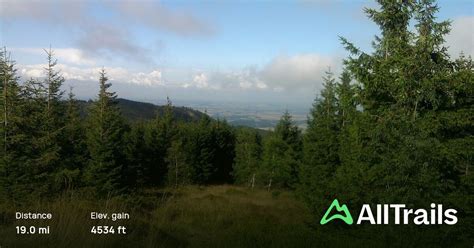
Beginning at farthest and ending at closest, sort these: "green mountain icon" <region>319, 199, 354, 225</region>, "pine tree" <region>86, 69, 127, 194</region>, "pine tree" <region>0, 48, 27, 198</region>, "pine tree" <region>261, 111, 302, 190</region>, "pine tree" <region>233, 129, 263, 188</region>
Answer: "pine tree" <region>233, 129, 263, 188</region> → "pine tree" <region>261, 111, 302, 190</region> → "pine tree" <region>86, 69, 127, 194</region> → "pine tree" <region>0, 48, 27, 198</region> → "green mountain icon" <region>319, 199, 354, 225</region>

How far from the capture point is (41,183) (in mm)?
18281

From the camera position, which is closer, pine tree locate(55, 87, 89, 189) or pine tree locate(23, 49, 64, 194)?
pine tree locate(23, 49, 64, 194)

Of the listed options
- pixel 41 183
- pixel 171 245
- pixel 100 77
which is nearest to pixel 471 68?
pixel 171 245

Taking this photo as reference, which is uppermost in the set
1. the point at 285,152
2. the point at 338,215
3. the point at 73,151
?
the point at 73,151

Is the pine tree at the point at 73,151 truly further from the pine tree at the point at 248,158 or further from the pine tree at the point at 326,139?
the pine tree at the point at 248,158

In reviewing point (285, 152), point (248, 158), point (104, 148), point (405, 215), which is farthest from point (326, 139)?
point (248, 158)

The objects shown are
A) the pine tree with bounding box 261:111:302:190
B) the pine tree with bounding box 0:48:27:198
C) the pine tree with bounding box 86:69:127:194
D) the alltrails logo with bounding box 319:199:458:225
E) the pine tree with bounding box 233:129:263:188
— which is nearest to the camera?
the alltrails logo with bounding box 319:199:458:225

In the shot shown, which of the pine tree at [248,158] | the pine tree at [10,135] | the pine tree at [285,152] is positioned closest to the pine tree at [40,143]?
the pine tree at [10,135]

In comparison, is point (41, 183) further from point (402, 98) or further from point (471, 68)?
point (471, 68)

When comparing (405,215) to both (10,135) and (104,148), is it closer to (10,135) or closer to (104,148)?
(10,135)

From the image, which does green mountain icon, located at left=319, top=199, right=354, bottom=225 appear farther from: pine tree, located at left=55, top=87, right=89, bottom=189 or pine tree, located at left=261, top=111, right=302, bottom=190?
pine tree, located at left=261, top=111, right=302, bottom=190

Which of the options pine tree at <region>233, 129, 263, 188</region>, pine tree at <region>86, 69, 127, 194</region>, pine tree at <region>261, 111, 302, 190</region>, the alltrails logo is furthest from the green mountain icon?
pine tree at <region>233, 129, 263, 188</region>

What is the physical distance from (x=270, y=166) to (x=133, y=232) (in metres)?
35.6

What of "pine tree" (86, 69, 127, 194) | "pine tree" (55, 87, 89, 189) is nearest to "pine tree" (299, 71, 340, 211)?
"pine tree" (86, 69, 127, 194)
